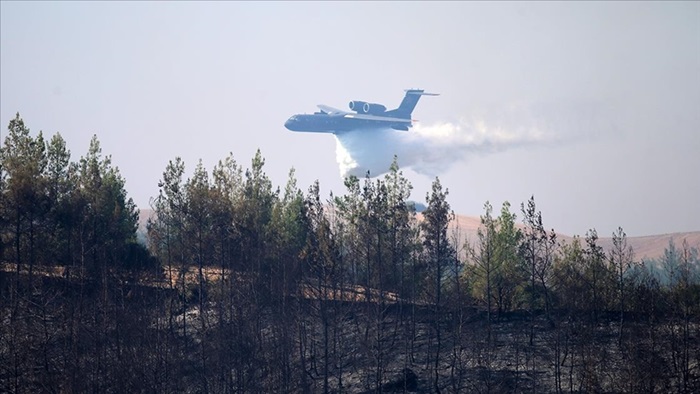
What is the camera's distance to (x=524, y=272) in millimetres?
63062

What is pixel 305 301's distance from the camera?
5684 cm

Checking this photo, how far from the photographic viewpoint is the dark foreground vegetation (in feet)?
161

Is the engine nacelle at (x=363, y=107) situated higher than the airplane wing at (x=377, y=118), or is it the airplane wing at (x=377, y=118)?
the engine nacelle at (x=363, y=107)

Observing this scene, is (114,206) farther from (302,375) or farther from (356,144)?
(356,144)

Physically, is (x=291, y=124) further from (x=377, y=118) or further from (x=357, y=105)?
(x=377, y=118)

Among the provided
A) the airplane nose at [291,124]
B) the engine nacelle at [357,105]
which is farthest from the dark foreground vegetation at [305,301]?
the engine nacelle at [357,105]

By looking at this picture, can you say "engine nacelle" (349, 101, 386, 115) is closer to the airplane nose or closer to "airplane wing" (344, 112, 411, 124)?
"airplane wing" (344, 112, 411, 124)

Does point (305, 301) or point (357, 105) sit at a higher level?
point (357, 105)

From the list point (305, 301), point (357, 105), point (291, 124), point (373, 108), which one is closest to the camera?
point (305, 301)

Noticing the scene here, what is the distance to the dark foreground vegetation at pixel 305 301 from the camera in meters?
49.0

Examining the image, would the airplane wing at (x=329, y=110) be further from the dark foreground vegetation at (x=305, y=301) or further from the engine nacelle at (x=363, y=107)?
the dark foreground vegetation at (x=305, y=301)

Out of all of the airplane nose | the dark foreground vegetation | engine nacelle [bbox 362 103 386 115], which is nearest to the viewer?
the dark foreground vegetation

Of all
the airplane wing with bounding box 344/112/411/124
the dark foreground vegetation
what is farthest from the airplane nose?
the dark foreground vegetation

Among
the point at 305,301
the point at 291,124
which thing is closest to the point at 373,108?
the point at 291,124
